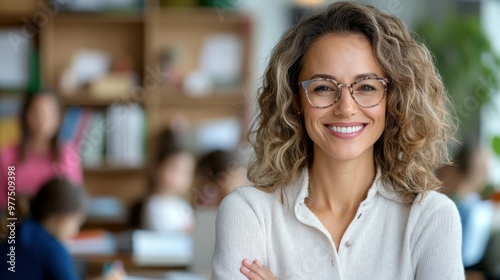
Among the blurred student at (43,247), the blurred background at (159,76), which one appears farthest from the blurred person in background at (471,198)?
the blurred student at (43,247)

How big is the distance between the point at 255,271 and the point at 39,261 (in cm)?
134

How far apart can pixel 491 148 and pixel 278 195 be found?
368cm

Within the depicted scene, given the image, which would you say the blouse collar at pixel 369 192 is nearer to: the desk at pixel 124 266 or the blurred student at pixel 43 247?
the blurred student at pixel 43 247

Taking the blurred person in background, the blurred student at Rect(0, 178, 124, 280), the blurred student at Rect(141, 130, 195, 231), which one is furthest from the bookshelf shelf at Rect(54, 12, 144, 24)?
the blurred student at Rect(0, 178, 124, 280)

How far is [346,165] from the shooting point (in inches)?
70.7

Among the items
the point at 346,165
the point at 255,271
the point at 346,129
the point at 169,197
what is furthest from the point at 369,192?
the point at 169,197

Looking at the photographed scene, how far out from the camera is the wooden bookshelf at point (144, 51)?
5.56 metres

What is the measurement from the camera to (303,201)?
1.81 meters

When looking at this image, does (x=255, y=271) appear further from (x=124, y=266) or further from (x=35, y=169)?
(x=35, y=169)

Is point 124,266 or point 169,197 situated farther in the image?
point 169,197

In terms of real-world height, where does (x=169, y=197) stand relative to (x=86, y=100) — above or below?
below

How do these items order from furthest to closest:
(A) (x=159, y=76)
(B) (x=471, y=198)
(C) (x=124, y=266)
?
(A) (x=159, y=76)
(B) (x=471, y=198)
(C) (x=124, y=266)

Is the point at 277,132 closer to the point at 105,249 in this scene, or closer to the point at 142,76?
the point at 105,249

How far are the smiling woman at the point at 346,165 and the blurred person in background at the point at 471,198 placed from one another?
207 centimetres
